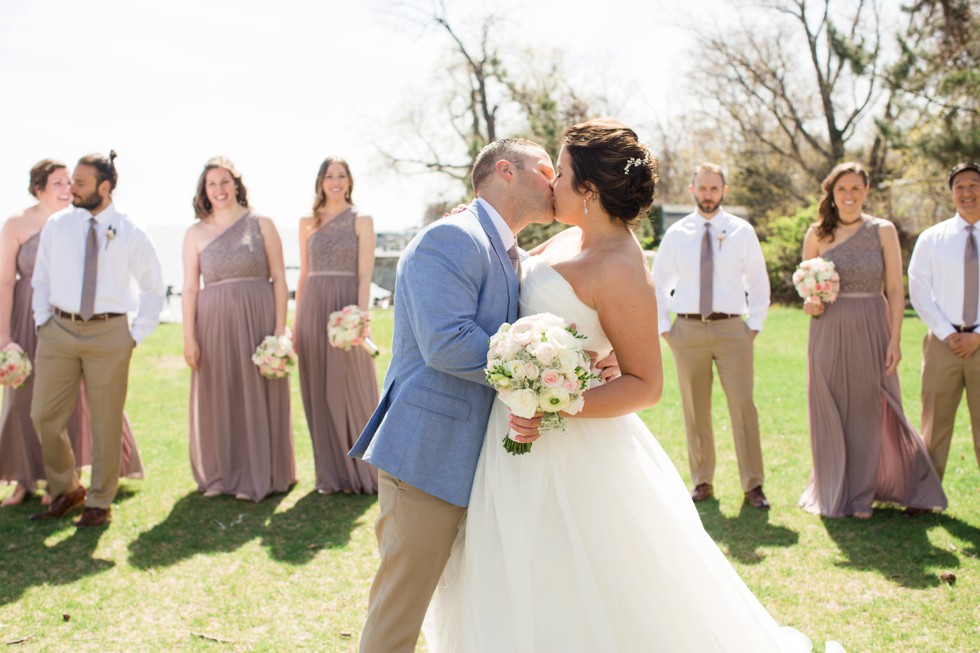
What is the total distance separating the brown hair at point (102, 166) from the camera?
6.74m

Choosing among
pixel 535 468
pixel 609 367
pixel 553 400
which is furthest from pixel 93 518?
pixel 553 400

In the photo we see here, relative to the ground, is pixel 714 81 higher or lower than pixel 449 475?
higher

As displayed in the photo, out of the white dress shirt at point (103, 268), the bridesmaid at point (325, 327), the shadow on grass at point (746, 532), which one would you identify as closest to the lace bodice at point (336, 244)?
the bridesmaid at point (325, 327)

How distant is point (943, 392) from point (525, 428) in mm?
4990

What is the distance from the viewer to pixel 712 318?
735cm

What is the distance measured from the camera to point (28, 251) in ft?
25.0

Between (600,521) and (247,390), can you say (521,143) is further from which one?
(247,390)

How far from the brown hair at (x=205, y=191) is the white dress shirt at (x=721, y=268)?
3.72m

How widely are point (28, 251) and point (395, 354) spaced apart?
17.9 ft

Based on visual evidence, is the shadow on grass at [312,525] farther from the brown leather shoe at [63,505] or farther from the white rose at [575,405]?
the white rose at [575,405]

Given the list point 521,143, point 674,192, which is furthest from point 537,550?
point 674,192

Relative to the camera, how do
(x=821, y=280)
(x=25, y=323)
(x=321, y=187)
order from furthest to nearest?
(x=321, y=187), (x=25, y=323), (x=821, y=280)

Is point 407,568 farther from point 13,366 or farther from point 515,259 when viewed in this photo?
point 13,366

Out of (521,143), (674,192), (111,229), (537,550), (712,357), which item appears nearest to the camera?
(537,550)
